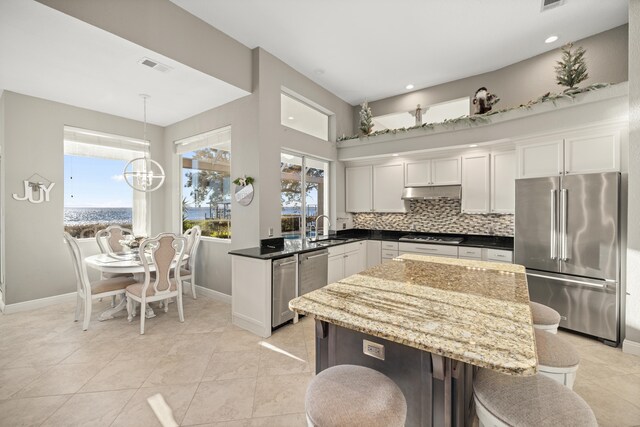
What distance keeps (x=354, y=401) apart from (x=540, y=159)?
366cm

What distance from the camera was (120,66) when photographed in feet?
9.84

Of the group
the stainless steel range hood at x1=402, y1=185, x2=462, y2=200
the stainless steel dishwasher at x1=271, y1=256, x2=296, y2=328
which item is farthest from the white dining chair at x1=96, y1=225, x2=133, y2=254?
the stainless steel range hood at x1=402, y1=185, x2=462, y2=200

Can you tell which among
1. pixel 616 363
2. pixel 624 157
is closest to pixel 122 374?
pixel 616 363

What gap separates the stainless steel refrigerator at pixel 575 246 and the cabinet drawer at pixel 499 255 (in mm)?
291

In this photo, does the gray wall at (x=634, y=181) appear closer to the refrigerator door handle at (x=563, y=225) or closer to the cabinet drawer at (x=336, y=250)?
the refrigerator door handle at (x=563, y=225)

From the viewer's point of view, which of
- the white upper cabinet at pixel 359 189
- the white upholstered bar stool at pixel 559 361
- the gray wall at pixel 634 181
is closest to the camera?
the white upholstered bar stool at pixel 559 361

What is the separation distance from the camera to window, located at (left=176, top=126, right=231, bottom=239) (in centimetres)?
432

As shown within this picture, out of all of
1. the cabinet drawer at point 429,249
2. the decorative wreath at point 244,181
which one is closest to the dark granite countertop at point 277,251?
the decorative wreath at point 244,181

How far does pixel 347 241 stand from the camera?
441cm

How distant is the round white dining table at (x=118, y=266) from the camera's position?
3105 millimetres

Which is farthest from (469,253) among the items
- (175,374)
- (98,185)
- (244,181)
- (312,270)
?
(98,185)

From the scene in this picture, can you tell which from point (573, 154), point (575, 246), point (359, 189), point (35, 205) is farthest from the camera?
point (359, 189)

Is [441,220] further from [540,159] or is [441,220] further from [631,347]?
[631,347]

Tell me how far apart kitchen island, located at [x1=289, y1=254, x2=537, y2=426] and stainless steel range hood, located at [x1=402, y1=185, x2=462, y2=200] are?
2.75m
